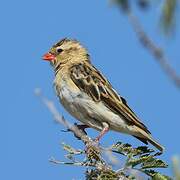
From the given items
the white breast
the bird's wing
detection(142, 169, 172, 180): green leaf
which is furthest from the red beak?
detection(142, 169, 172, 180): green leaf

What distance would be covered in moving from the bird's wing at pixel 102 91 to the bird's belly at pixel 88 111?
0.07 metres

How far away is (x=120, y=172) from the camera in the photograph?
3271 mm

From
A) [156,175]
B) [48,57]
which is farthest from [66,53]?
[156,175]

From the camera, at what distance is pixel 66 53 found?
302 inches

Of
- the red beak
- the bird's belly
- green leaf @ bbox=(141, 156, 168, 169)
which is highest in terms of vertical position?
the red beak

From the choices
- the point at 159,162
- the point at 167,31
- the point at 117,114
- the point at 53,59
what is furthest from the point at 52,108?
the point at 53,59

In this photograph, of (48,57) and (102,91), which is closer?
(102,91)

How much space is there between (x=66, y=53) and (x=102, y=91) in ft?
4.06

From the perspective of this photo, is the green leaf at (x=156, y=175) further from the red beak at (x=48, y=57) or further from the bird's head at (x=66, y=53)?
the red beak at (x=48, y=57)

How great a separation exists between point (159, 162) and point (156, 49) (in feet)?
5.55

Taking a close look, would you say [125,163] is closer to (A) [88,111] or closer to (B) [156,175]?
(B) [156,175]

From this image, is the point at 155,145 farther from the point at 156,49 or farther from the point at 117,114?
the point at 156,49

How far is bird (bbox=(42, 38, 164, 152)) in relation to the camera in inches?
250

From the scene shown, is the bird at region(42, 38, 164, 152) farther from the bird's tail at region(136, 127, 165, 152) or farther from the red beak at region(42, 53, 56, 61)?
the red beak at region(42, 53, 56, 61)
